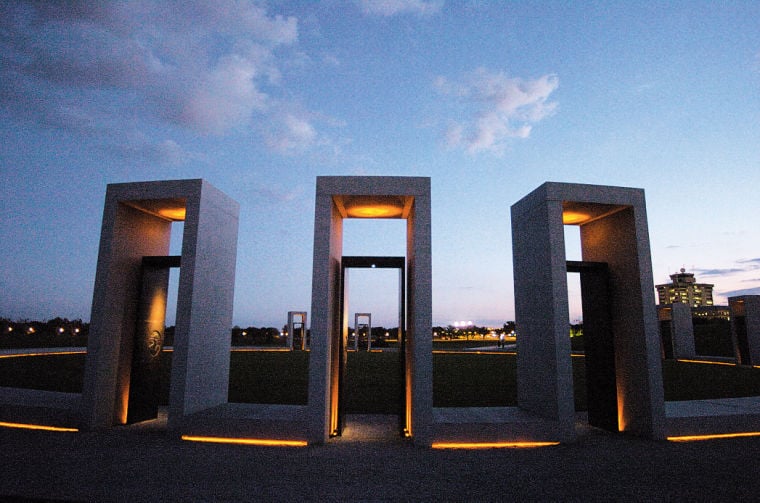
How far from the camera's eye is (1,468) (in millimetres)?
4840

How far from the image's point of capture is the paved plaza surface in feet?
13.9

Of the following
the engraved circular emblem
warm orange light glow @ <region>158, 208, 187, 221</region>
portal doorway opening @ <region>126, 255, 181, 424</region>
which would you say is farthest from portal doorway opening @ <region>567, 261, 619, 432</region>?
the engraved circular emblem

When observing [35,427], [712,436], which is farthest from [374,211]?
[35,427]

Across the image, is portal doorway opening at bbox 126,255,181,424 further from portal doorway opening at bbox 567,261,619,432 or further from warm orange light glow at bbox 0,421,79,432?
portal doorway opening at bbox 567,261,619,432

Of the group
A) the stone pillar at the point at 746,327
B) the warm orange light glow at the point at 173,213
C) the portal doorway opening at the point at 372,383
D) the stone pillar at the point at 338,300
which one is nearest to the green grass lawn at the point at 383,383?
the portal doorway opening at the point at 372,383

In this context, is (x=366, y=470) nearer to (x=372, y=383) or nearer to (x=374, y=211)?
(x=374, y=211)

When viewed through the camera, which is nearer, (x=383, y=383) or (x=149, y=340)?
(x=149, y=340)

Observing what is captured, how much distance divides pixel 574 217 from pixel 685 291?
222984 mm

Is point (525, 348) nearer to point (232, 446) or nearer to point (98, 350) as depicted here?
point (232, 446)

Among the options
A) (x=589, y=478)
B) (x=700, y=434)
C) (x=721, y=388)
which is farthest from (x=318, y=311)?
(x=721, y=388)

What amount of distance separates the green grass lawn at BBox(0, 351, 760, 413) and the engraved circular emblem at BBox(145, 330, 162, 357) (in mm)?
2172

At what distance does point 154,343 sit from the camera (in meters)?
7.90

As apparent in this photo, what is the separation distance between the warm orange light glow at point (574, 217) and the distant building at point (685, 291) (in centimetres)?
21869

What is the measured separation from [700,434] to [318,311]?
6655mm
